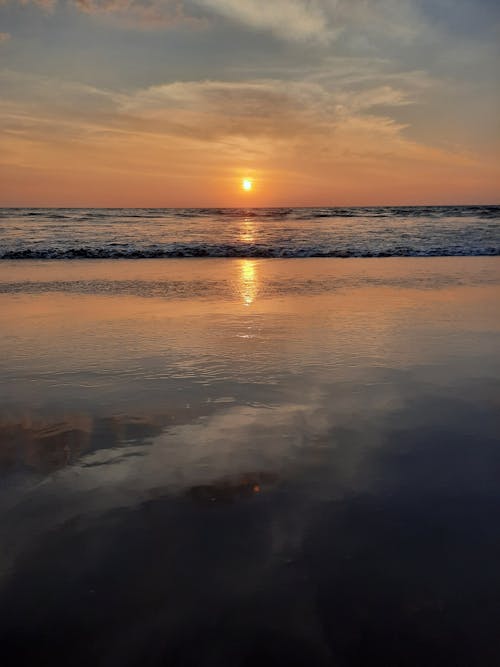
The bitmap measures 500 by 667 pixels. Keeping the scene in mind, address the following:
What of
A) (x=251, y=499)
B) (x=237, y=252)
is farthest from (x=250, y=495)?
(x=237, y=252)

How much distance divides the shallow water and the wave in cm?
1276

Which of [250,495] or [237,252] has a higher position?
[237,252]

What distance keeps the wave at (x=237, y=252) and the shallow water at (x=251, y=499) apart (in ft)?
41.9

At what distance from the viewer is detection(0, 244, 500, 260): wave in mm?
19359

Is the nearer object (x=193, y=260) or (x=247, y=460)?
(x=247, y=460)

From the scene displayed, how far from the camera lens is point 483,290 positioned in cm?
1080

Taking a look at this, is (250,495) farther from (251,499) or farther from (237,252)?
A: (237,252)

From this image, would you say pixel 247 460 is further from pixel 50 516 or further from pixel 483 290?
pixel 483 290

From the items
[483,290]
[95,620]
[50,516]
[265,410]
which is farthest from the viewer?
[483,290]

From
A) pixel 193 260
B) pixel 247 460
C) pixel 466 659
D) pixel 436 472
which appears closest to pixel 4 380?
pixel 247 460

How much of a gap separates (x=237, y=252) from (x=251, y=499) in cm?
1807

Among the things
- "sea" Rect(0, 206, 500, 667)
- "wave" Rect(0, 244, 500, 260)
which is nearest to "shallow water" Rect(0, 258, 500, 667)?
"sea" Rect(0, 206, 500, 667)

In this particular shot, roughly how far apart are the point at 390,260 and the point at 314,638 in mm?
16577

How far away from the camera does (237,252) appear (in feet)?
68.2
